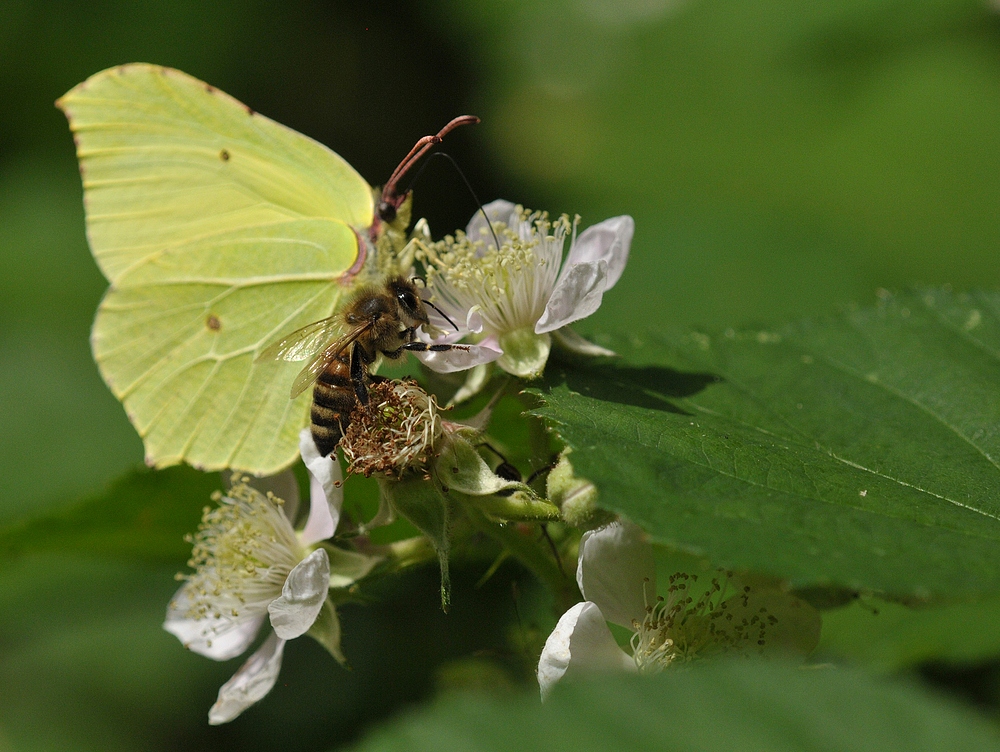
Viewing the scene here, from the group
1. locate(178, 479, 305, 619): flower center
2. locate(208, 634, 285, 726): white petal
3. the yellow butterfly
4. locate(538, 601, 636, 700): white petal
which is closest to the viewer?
locate(538, 601, 636, 700): white petal

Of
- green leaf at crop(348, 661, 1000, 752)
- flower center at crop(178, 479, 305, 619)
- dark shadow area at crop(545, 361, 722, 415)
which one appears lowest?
flower center at crop(178, 479, 305, 619)

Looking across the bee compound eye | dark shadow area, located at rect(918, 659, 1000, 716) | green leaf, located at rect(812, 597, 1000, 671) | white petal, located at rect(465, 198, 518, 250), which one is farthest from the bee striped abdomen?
dark shadow area, located at rect(918, 659, 1000, 716)

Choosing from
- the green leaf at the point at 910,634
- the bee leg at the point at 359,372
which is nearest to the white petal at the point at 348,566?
the bee leg at the point at 359,372

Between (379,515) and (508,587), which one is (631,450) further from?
(508,587)

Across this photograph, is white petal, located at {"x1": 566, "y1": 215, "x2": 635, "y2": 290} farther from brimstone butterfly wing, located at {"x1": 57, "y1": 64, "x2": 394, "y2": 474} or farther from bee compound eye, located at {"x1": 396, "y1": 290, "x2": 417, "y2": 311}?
brimstone butterfly wing, located at {"x1": 57, "y1": 64, "x2": 394, "y2": 474}

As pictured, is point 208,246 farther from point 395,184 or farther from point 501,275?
point 501,275

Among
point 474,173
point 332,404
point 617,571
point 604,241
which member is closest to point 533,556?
point 617,571

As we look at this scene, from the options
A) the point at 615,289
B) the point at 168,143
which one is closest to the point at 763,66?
the point at 615,289
